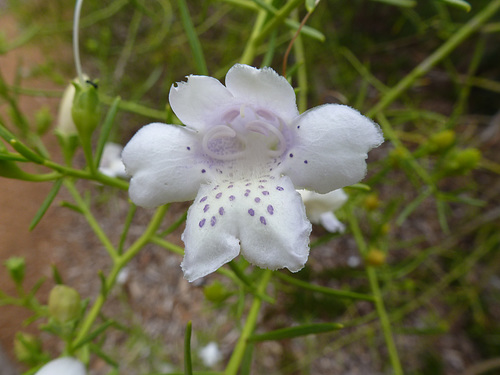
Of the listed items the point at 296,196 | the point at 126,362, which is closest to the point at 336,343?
the point at 126,362

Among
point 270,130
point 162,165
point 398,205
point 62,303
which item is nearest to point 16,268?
point 62,303

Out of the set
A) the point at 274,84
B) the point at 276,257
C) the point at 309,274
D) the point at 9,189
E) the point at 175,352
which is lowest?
the point at 175,352

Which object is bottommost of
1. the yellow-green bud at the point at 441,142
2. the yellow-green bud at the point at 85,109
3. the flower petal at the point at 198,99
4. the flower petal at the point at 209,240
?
the yellow-green bud at the point at 441,142

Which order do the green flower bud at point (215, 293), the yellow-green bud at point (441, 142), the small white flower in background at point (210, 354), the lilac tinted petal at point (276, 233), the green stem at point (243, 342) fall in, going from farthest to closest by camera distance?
1. the small white flower in background at point (210, 354)
2. the yellow-green bud at point (441, 142)
3. the green flower bud at point (215, 293)
4. the green stem at point (243, 342)
5. the lilac tinted petal at point (276, 233)

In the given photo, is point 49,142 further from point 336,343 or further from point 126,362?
point 336,343

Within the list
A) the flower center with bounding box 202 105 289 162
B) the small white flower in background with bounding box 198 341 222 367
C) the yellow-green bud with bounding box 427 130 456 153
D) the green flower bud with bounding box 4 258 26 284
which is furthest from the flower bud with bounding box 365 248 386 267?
the small white flower in background with bounding box 198 341 222 367

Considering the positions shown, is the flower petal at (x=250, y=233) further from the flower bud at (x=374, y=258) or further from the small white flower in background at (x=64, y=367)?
the flower bud at (x=374, y=258)

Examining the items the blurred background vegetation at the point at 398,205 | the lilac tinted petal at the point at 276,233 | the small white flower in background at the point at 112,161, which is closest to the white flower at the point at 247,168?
the lilac tinted petal at the point at 276,233
